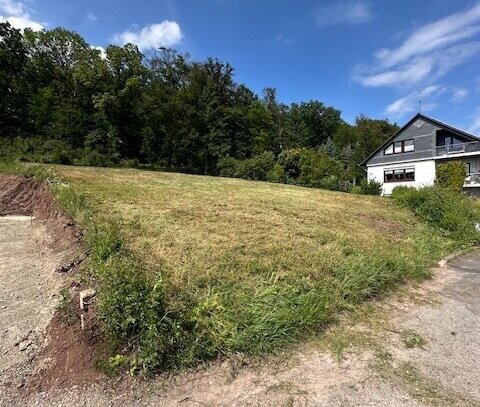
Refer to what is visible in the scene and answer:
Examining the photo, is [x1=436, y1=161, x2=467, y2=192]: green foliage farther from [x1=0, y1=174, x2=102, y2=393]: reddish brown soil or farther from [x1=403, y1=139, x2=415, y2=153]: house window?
[x1=0, y1=174, x2=102, y2=393]: reddish brown soil

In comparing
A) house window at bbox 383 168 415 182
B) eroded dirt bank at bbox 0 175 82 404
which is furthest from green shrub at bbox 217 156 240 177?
eroded dirt bank at bbox 0 175 82 404

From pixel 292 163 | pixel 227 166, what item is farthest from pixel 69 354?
pixel 227 166

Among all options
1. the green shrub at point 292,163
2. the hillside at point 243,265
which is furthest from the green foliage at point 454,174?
the hillside at point 243,265

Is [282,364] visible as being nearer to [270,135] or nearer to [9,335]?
[9,335]

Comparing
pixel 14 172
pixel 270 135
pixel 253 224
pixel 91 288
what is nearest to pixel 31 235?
pixel 91 288

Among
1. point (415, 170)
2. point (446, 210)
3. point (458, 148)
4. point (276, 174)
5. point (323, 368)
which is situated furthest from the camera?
point (276, 174)

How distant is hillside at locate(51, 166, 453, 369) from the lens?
346 cm

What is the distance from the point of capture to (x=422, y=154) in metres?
27.2

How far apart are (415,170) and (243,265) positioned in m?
26.9

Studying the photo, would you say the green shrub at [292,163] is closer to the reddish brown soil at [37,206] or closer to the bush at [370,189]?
the bush at [370,189]

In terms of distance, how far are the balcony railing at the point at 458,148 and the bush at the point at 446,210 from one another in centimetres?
1574

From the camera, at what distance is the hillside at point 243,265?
3.46 meters

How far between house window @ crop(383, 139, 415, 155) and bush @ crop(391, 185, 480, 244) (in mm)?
18029

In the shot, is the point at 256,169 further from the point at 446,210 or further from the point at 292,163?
the point at 446,210
